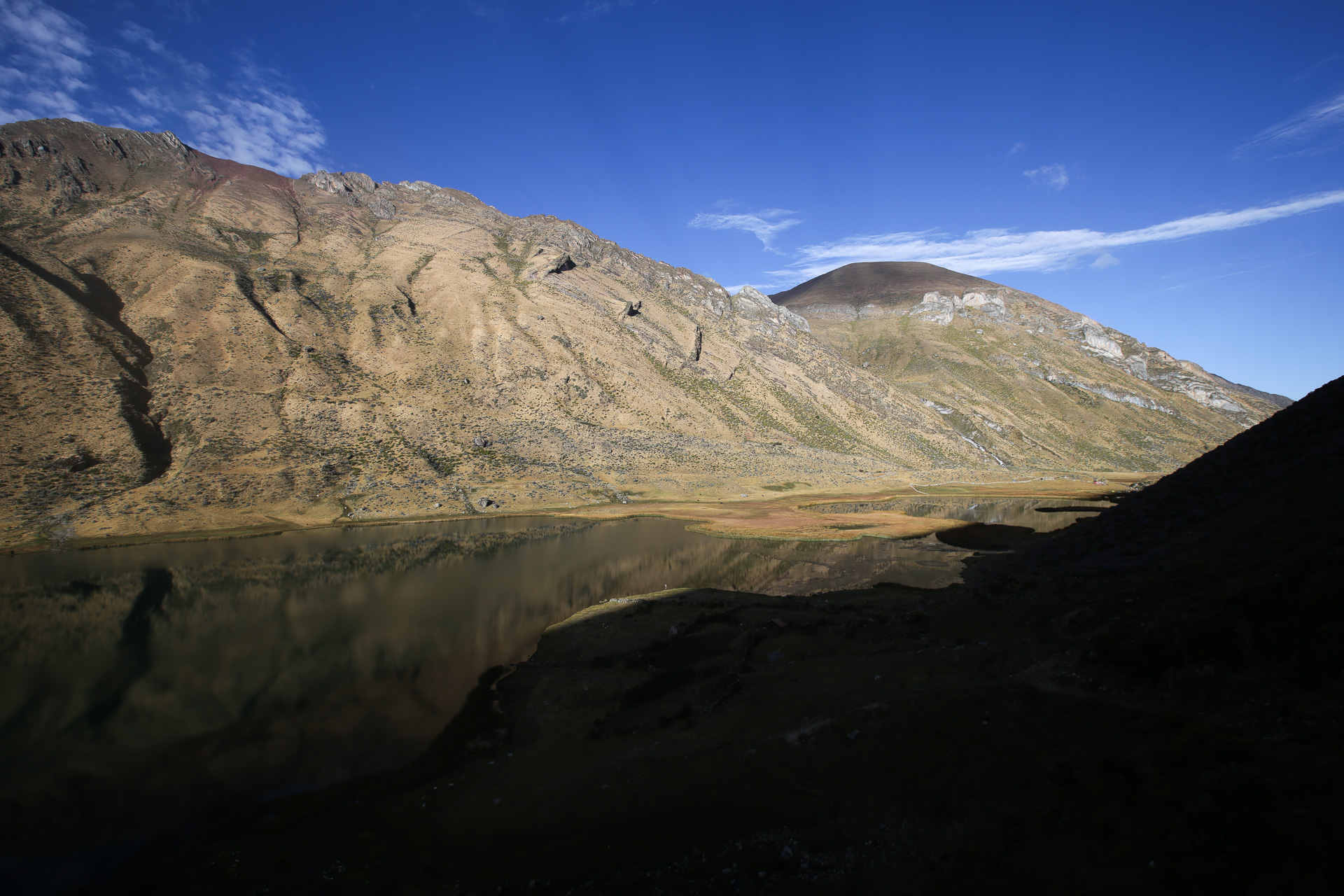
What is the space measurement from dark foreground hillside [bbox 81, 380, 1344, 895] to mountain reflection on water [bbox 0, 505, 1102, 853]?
2.66 m

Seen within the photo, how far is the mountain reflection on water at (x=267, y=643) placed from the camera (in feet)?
55.4

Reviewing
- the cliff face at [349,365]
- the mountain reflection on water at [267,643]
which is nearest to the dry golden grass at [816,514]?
the mountain reflection on water at [267,643]

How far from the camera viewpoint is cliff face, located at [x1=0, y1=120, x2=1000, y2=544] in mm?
72562

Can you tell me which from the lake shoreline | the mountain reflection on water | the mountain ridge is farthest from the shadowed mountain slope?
the mountain ridge

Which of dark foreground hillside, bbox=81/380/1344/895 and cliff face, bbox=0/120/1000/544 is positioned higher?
cliff face, bbox=0/120/1000/544

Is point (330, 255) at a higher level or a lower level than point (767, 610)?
higher

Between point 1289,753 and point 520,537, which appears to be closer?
point 1289,753

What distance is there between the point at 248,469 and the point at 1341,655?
92.7m

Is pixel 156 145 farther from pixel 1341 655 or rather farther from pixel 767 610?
pixel 1341 655

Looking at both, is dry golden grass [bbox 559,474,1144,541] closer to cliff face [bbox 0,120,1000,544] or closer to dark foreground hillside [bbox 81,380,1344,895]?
cliff face [bbox 0,120,1000,544]

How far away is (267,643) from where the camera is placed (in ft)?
88.8

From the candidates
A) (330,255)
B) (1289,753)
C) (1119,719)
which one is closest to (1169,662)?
(1119,719)

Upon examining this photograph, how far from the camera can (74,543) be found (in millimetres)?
52625

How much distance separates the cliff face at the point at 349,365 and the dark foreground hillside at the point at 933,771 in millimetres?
59971
